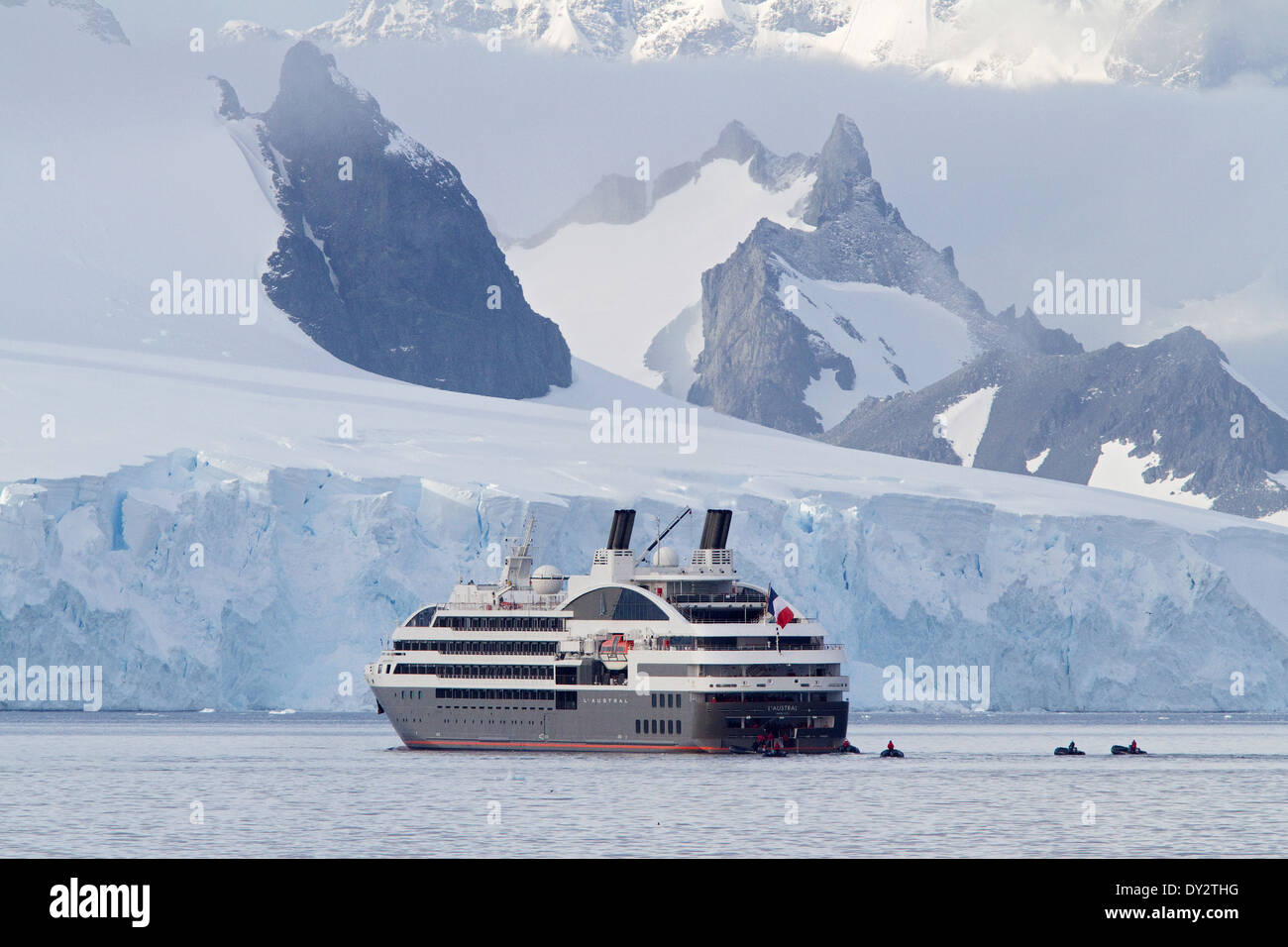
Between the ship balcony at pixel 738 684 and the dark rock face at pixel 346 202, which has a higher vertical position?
the dark rock face at pixel 346 202

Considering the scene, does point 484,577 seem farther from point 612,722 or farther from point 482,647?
point 612,722

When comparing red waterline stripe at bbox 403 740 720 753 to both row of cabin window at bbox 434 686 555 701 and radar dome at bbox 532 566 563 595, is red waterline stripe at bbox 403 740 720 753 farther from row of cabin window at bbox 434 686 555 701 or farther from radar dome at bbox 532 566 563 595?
radar dome at bbox 532 566 563 595

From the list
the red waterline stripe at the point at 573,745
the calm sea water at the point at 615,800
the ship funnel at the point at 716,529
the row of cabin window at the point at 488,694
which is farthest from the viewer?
the ship funnel at the point at 716,529

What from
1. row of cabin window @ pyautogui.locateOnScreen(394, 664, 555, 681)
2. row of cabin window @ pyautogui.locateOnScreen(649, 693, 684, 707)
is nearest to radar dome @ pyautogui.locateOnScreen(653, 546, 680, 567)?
row of cabin window @ pyautogui.locateOnScreen(394, 664, 555, 681)

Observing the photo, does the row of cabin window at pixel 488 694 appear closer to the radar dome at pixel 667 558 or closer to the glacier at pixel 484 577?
the radar dome at pixel 667 558

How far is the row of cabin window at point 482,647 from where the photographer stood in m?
70.6

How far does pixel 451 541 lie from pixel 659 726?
2669 cm

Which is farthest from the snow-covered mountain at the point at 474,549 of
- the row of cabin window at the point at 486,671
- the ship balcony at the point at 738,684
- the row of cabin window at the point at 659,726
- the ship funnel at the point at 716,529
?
the ship balcony at the point at 738,684

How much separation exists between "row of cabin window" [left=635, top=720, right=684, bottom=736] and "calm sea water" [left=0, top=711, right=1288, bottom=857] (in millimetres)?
1037

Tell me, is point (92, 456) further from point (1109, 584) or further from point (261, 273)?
point (261, 273)

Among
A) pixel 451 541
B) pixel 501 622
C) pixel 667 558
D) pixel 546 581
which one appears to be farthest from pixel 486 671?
pixel 451 541

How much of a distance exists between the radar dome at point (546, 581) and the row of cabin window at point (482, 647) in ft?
9.91
